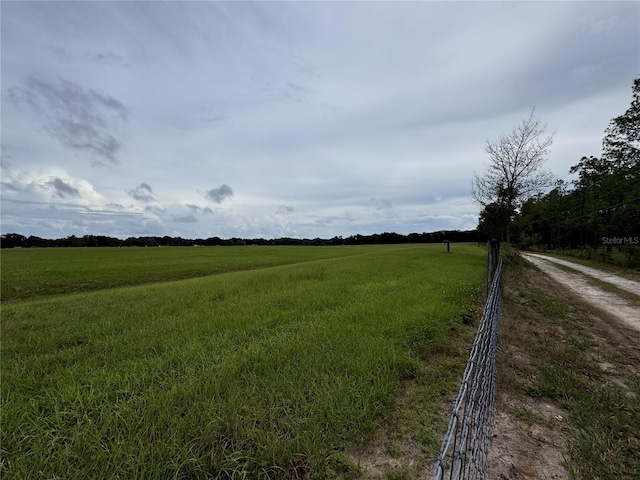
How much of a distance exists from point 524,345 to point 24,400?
755 centimetres

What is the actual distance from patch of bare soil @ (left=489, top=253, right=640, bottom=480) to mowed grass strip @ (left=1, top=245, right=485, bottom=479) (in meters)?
0.96

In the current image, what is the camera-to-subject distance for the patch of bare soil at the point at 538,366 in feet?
8.74

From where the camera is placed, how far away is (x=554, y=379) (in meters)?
4.11

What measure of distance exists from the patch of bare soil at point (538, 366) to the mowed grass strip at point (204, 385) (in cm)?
96

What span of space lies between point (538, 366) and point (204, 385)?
4966mm

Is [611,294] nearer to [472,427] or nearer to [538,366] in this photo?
[538,366]

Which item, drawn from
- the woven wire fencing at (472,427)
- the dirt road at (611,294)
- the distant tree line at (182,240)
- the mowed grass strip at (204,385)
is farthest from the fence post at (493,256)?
the distant tree line at (182,240)

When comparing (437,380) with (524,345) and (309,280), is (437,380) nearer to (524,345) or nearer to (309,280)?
(524,345)

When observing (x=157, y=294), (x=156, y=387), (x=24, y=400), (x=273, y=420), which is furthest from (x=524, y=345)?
(x=157, y=294)

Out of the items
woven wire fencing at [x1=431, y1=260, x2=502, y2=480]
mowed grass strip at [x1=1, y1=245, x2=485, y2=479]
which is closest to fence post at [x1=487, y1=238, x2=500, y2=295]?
mowed grass strip at [x1=1, y1=245, x2=485, y2=479]

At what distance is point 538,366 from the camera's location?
4625 millimetres

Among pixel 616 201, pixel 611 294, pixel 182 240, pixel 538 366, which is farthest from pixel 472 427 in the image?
pixel 182 240

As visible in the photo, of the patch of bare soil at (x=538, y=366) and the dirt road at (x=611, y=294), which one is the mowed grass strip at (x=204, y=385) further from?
the dirt road at (x=611, y=294)

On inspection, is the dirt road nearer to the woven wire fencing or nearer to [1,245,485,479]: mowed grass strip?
[1,245,485,479]: mowed grass strip
